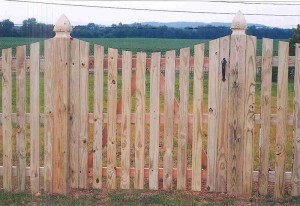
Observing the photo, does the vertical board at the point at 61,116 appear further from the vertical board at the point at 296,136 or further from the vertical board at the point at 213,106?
the vertical board at the point at 296,136

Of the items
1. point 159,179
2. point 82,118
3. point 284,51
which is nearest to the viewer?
point 284,51

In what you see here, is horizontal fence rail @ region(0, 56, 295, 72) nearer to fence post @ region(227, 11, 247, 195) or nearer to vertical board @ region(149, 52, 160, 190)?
vertical board @ region(149, 52, 160, 190)

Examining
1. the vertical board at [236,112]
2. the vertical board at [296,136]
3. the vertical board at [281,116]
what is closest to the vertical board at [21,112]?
the vertical board at [236,112]

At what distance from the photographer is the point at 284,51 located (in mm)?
5074

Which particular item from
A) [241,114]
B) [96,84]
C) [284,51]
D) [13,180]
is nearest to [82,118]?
[96,84]

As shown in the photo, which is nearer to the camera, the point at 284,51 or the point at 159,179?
the point at 284,51

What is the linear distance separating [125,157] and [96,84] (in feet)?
2.82

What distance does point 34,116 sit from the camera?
5.48 metres

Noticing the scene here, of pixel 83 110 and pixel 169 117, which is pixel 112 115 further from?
pixel 169 117

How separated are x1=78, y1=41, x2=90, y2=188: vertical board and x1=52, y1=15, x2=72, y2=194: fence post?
0.46 ft

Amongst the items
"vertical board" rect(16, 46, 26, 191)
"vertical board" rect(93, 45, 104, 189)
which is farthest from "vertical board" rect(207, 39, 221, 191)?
"vertical board" rect(16, 46, 26, 191)

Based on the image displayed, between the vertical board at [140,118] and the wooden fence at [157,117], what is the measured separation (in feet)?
0.03

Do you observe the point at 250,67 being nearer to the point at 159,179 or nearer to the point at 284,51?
the point at 284,51

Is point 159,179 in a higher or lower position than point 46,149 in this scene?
lower
